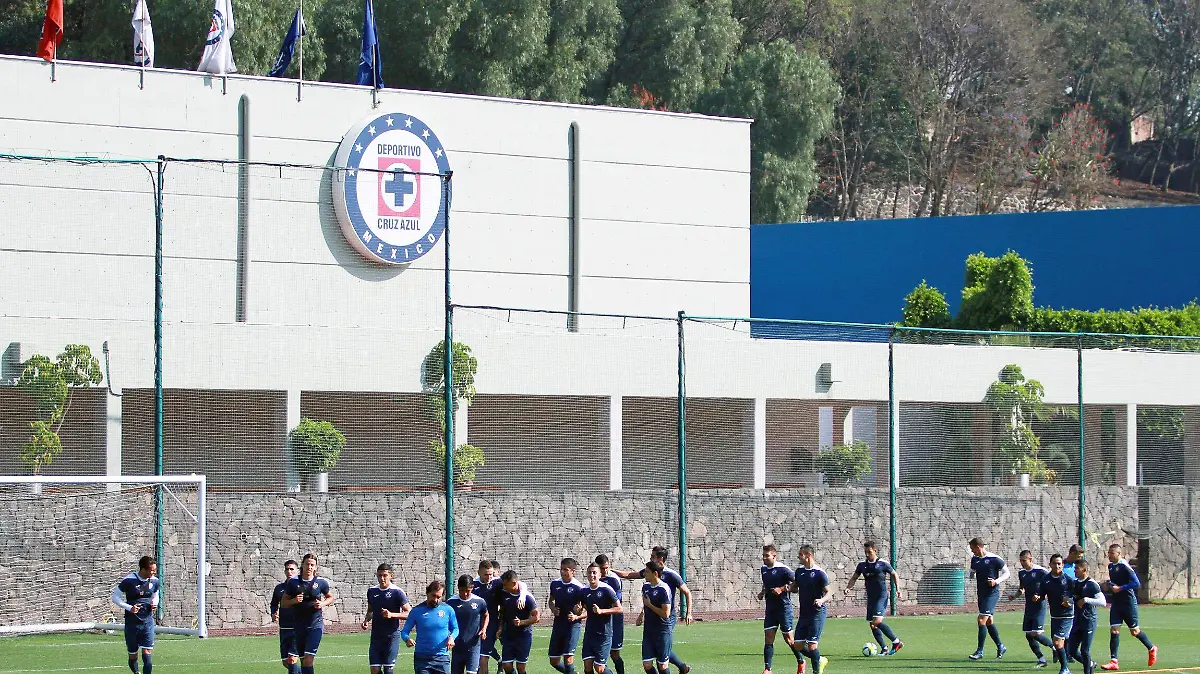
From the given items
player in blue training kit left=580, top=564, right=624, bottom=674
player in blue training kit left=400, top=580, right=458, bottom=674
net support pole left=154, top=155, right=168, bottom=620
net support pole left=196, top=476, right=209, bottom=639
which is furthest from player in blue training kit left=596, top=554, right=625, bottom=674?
net support pole left=154, top=155, right=168, bottom=620

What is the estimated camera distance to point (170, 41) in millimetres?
46688

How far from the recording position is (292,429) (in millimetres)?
25828

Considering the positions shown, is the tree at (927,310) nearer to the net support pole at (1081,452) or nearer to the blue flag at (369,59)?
the net support pole at (1081,452)

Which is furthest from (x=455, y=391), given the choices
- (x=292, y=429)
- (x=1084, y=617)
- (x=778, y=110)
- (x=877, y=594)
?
(x=778, y=110)

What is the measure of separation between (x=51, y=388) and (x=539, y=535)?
804 cm

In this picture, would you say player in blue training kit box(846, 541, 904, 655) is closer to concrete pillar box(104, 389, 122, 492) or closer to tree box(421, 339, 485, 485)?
tree box(421, 339, 485, 485)

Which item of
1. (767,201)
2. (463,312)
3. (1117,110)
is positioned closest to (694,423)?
(463,312)

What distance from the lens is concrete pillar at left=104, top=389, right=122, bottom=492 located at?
24.0 metres

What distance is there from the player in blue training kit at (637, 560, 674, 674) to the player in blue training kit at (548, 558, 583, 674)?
83cm

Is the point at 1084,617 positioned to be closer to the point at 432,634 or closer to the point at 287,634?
the point at 432,634

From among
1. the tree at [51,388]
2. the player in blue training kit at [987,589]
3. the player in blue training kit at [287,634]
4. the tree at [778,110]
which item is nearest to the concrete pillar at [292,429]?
the tree at [51,388]

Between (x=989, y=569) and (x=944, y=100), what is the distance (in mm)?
58154

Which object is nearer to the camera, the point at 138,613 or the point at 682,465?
the point at 138,613

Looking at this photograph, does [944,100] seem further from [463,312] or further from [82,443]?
[82,443]
